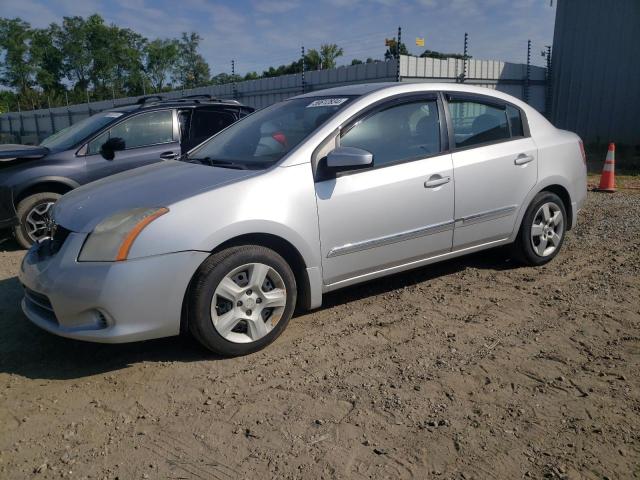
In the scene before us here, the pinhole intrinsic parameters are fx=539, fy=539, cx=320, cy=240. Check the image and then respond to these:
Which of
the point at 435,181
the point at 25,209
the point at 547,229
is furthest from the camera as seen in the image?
the point at 25,209

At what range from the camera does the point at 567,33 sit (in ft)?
52.8

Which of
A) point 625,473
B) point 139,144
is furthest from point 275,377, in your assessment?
point 139,144

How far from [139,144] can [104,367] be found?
154 inches

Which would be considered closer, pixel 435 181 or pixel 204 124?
pixel 435 181

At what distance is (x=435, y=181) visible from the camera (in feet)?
13.4

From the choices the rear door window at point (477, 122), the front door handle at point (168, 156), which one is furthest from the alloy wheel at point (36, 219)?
the rear door window at point (477, 122)

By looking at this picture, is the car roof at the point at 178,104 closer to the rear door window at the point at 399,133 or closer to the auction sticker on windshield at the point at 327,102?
the auction sticker on windshield at the point at 327,102

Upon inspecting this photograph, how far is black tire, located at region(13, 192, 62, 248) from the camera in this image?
19.5 ft

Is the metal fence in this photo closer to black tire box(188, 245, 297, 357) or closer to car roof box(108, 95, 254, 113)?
car roof box(108, 95, 254, 113)

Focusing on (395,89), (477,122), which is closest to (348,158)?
(395,89)

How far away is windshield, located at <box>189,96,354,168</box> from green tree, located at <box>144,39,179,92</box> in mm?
60435

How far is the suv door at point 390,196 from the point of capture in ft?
12.0

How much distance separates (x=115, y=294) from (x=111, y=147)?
147 inches

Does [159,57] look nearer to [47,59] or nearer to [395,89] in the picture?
[47,59]
